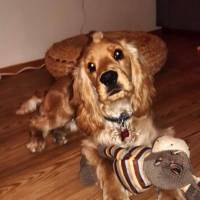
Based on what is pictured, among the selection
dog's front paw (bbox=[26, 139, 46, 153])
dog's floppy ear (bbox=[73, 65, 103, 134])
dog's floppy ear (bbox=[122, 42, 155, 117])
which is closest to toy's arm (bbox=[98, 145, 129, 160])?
dog's floppy ear (bbox=[73, 65, 103, 134])

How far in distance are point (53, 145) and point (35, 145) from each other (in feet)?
0.40

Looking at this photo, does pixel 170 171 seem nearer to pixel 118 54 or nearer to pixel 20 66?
pixel 118 54

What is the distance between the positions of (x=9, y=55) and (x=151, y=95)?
7.31 feet

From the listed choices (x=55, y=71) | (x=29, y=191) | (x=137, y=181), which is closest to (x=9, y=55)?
(x=55, y=71)

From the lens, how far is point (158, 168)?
1.52 metres

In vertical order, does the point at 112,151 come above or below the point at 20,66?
above

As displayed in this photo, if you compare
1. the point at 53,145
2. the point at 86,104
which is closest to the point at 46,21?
the point at 53,145

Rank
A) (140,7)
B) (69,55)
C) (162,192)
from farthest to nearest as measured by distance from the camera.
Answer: (140,7) → (69,55) → (162,192)

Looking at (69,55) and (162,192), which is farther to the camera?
(69,55)

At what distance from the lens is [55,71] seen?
344 centimetres

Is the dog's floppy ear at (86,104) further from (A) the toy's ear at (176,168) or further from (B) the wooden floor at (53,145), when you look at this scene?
(A) the toy's ear at (176,168)

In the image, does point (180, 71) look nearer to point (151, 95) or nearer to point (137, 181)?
point (151, 95)

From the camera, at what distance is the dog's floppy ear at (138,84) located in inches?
76.8

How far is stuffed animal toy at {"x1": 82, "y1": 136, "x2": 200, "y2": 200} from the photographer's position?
1.50 m
